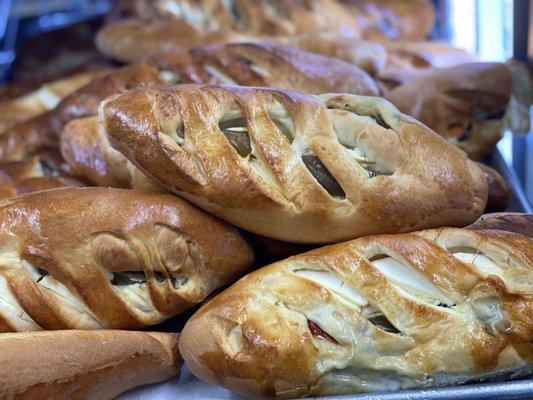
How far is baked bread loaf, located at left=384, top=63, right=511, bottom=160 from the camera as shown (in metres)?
Answer: 1.69

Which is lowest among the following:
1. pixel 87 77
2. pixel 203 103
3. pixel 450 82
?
pixel 87 77

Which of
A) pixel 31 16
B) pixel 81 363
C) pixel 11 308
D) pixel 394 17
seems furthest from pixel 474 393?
pixel 31 16

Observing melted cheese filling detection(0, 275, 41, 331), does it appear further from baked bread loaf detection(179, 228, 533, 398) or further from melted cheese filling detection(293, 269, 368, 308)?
melted cheese filling detection(293, 269, 368, 308)

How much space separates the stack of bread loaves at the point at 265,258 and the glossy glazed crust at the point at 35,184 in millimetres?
146

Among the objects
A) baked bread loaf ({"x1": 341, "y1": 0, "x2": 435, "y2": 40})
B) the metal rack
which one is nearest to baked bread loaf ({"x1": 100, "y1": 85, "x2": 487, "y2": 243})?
baked bread loaf ({"x1": 341, "y1": 0, "x2": 435, "y2": 40})

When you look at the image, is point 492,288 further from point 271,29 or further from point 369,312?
point 271,29

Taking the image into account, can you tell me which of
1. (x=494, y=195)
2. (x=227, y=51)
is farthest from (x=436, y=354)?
(x=227, y=51)

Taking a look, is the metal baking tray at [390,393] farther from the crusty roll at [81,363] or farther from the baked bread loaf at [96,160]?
the baked bread loaf at [96,160]

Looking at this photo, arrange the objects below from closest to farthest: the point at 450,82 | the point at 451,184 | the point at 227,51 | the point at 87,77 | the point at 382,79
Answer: the point at 451,184 → the point at 450,82 → the point at 227,51 → the point at 382,79 → the point at 87,77

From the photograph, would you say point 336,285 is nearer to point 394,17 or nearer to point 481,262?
point 481,262

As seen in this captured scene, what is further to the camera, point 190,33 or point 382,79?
point 190,33

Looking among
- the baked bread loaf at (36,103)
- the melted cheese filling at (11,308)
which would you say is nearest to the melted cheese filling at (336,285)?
the melted cheese filling at (11,308)

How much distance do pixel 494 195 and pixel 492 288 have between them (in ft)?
1.49

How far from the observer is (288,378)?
112 cm
